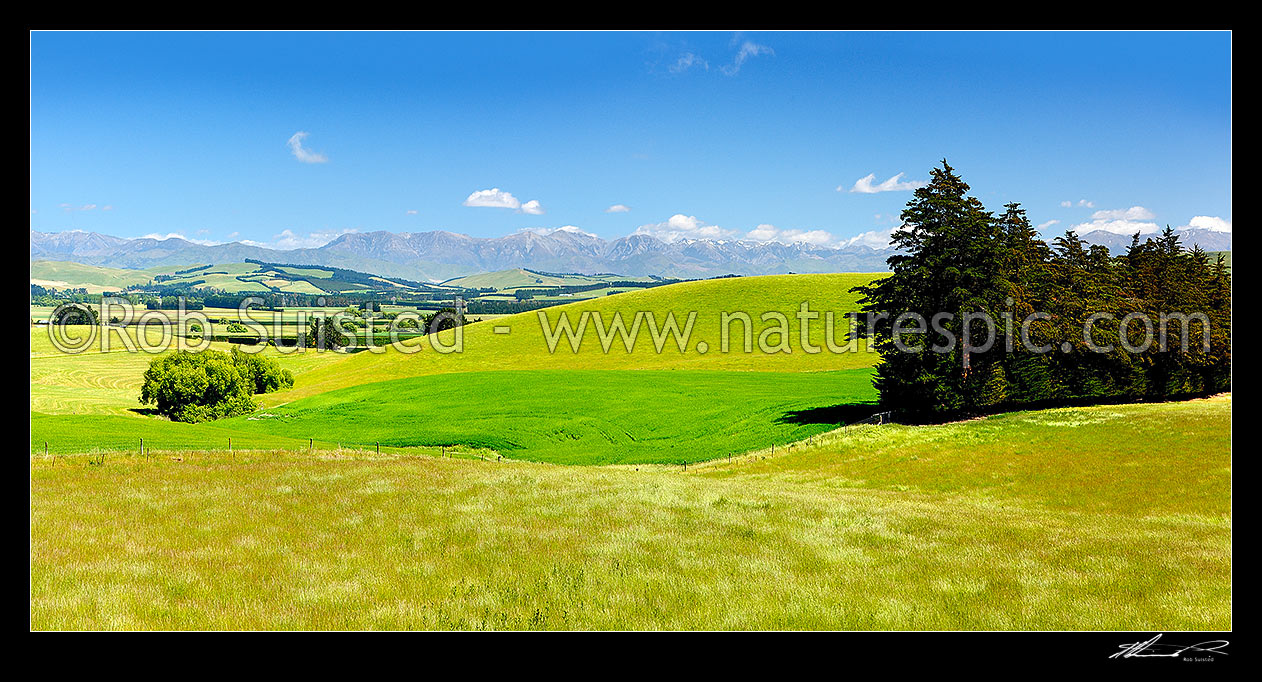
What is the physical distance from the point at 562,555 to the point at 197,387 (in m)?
89.2

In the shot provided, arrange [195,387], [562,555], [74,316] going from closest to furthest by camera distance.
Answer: [562,555] < [195,387] < [74,316]

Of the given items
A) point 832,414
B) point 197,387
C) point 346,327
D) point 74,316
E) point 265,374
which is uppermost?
point 74,316

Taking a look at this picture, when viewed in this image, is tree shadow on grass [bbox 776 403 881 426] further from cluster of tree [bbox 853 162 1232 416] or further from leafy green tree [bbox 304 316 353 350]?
leafy green tree [bbox 304 316 353 350]

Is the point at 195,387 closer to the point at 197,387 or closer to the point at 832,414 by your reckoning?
the point at 197,387

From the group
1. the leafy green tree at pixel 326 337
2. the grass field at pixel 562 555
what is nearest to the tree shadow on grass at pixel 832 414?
the grass field at pixel 562 555

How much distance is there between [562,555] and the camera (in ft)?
42.2

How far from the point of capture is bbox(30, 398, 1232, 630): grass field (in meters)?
9.71

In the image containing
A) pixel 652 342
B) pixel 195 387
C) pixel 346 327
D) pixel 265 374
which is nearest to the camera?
pixel 195 387

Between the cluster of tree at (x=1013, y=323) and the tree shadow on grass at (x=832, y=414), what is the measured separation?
3.42 metres

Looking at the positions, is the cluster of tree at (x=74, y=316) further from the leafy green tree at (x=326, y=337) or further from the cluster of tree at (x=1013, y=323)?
the cluster of tree at (x=1013, y=323)

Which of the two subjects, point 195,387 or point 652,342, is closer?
point 195,387

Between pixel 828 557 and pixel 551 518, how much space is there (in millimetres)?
6855
